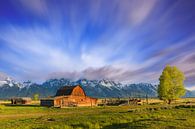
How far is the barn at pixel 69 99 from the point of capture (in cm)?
12291

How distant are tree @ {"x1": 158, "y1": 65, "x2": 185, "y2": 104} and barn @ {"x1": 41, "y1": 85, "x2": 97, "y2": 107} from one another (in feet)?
119

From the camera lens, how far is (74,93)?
135 meters

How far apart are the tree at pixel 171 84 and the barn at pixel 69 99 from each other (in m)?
36.1

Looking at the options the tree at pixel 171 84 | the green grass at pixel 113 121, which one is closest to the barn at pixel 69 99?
the tree at pixel 171 84

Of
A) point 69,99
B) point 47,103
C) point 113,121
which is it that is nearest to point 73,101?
point 69,99

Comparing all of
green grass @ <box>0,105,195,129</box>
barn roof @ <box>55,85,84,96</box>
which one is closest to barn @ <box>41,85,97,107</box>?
barn roof @ <box>55,85,84,96</box>

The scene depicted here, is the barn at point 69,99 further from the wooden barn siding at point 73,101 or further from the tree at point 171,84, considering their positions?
the tree at point 171,84

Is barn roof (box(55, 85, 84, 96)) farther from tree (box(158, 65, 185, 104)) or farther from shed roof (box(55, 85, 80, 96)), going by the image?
tree (box(158, 65, 185, 104))

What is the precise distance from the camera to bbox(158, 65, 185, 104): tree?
11031cm

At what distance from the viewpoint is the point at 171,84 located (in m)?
111

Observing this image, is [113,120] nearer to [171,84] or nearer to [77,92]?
[171,84]

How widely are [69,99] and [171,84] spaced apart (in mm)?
45085

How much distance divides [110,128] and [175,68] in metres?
82.8

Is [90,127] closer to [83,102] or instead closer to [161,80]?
[161,80]
